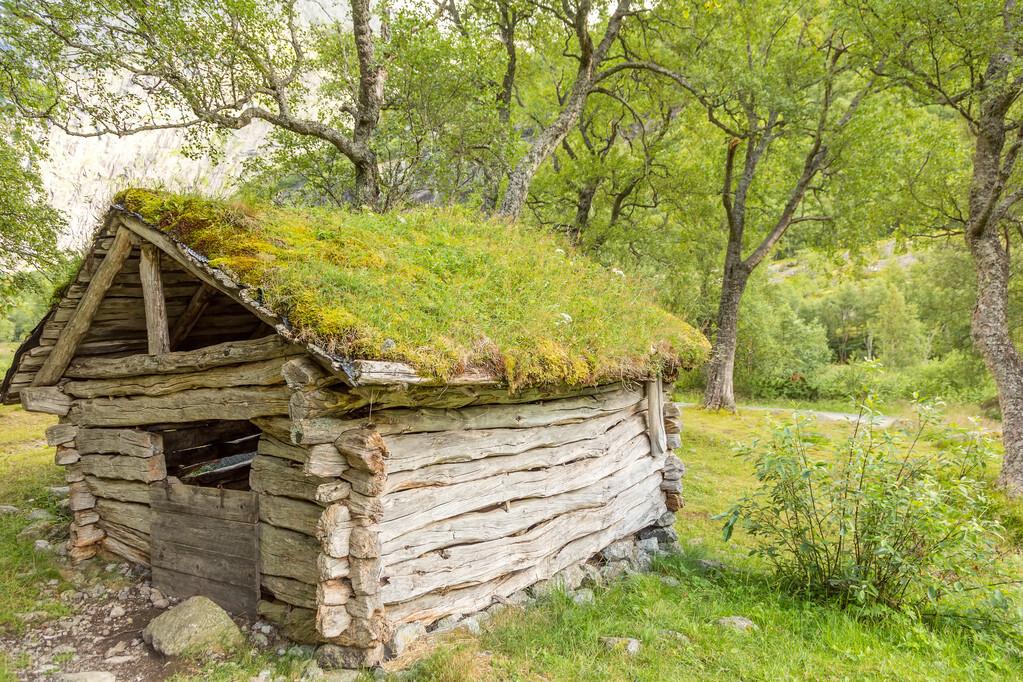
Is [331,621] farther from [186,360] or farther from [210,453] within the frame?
[210,453]

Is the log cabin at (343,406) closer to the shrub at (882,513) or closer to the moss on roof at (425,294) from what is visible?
the moss on roof at (425,294)

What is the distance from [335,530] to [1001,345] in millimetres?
11459

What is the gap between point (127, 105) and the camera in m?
10.3

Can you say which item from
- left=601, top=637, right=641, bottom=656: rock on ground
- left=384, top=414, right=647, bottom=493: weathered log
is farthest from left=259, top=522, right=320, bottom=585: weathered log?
left=601, top=637, right=641, bottom=656: rock on ground

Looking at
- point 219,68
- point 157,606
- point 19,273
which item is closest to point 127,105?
point 219,68

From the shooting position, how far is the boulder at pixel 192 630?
15.2ft

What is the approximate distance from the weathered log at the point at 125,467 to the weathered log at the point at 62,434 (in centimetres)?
28

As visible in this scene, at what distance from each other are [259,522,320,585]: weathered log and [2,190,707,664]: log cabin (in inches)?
0.7

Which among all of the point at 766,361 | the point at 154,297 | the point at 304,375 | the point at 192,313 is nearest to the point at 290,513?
the point at 304,375

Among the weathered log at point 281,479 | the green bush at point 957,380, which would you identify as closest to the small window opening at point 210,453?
the weathered log at point 281,479

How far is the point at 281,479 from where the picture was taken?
4.88 metres

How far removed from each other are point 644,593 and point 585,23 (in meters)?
11.7

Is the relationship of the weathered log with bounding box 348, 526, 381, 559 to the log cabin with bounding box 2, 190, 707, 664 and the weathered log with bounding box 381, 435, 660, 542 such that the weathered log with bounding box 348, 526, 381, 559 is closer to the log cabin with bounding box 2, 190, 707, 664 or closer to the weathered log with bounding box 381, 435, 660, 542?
the log cabin with bounding box 2, 190, 707, 664

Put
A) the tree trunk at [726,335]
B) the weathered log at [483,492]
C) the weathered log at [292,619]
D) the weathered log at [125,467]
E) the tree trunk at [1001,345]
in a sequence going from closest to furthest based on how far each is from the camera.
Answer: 1. the weathered log at [483,492]
2. the weathered log at [292,619]
3. the weathered log at [125,467]
4. the tree trunk at [1001,345]
5. the tree trunk at [726,335]
